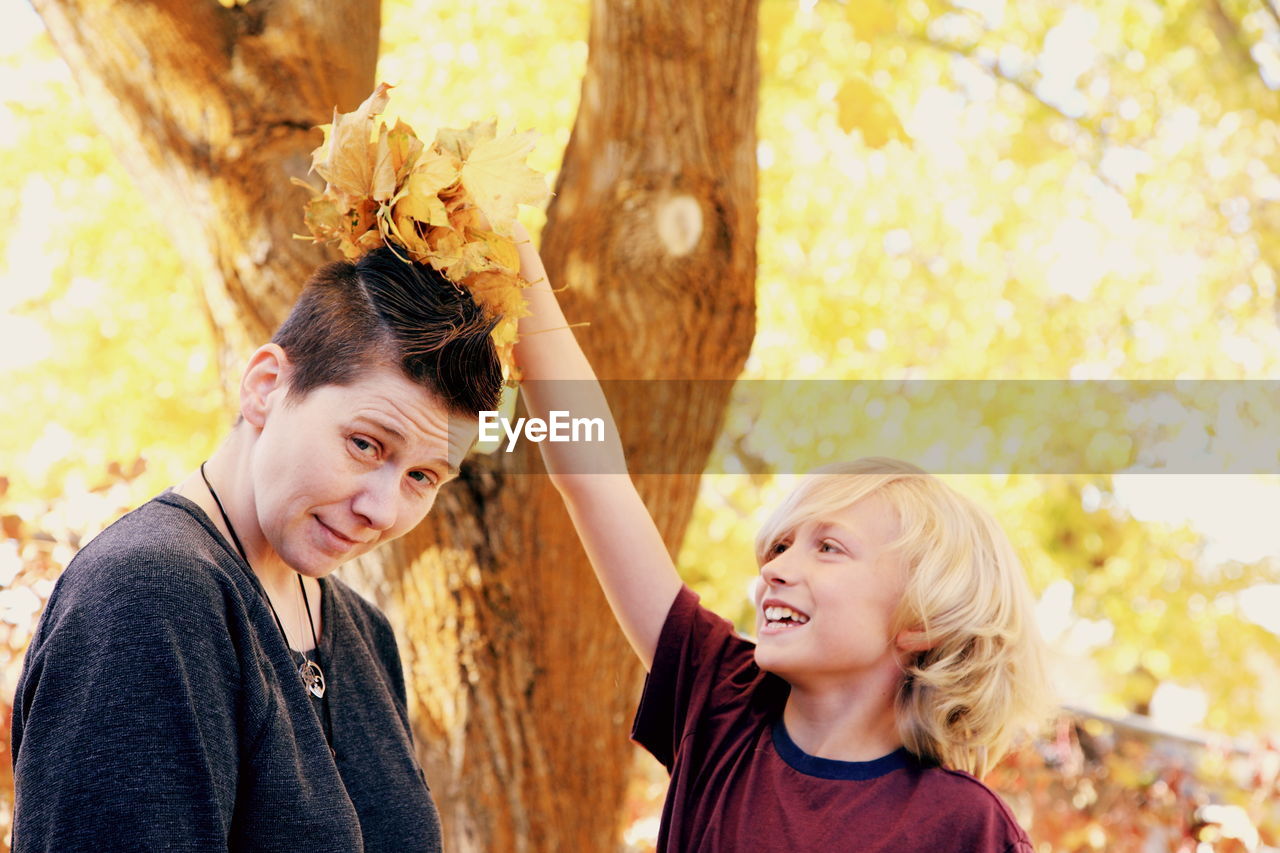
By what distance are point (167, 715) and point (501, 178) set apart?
818 millimetres

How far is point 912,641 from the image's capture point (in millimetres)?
1790

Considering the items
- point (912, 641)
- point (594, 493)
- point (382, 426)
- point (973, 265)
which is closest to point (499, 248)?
point (382, 426)

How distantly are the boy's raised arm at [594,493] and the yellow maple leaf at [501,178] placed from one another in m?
0.30

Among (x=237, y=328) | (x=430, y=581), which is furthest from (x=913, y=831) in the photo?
(x=237, y=328)

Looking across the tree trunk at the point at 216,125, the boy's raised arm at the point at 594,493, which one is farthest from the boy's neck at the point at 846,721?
the tree trunk at the point at 216,125

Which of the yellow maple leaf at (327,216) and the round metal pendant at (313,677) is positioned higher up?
the yellow maple leaf at (327,216)

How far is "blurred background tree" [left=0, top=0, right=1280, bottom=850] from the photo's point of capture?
4406mm

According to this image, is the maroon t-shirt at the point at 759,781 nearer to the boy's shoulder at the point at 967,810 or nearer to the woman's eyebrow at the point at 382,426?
the boy's shoulder at the point at 967,810

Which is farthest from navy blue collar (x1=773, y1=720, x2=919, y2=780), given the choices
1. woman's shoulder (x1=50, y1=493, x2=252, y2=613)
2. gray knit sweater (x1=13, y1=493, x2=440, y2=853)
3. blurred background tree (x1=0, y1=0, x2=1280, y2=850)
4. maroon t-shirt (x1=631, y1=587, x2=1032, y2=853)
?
blurred background tree (x1=0, y1=0, x2=1280, y2=850)

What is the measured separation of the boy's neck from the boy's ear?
50 millimetres

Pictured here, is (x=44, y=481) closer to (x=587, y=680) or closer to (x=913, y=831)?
(x=587, y=680)

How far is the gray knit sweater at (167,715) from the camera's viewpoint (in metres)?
1.16

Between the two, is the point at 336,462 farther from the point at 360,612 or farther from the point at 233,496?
the point at 360,612

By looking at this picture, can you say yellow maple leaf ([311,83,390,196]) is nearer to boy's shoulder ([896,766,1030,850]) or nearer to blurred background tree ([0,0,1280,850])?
boy's shoulder ([896,766,1030,850])
